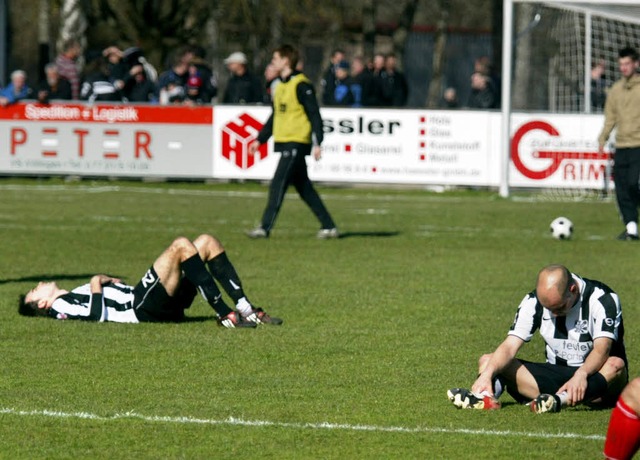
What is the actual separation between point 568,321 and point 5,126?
19284 mm

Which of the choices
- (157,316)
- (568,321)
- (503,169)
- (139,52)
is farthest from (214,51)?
(568,321)

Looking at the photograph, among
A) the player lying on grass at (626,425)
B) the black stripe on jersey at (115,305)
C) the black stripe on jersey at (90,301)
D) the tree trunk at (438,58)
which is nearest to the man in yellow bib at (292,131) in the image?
the black stripe on jersey at (90,301)

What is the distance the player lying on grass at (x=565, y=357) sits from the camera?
26.4 feet

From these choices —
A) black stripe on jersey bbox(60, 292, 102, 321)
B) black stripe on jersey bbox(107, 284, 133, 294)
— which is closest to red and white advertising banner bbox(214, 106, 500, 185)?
black stripe on jersey bbox(60, 292, 102, 321)

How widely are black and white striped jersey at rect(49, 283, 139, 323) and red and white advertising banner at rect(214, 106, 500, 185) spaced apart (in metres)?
14.0

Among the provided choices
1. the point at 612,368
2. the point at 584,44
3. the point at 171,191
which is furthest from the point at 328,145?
the point at 612,368

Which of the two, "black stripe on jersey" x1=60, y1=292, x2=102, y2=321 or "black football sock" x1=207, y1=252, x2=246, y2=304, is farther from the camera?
"black stripe on jersey" x1=60, y1=292, x2=102, y2=321

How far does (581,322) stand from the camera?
320 inches

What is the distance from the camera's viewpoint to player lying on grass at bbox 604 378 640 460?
6184 mm

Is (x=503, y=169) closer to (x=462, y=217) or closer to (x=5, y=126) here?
(x=462, y=217)

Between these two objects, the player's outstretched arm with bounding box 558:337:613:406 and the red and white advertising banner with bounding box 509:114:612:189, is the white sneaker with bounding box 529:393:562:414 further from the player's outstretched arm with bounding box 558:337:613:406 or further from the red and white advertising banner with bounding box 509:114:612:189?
the red and white advertising banner with bounding box 509:114:612:189

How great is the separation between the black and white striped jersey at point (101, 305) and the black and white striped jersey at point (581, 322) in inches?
152

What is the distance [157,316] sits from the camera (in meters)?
11.0

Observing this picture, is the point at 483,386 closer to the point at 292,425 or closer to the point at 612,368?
the point at 612,368
